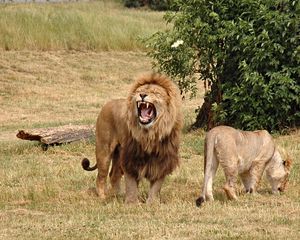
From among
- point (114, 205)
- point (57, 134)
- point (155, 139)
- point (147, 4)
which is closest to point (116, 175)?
point (114, 205)

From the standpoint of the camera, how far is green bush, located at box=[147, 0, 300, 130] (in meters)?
15.6

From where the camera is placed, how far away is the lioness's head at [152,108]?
9016 mm

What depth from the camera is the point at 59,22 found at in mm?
35188

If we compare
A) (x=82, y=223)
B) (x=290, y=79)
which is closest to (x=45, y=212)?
(x=82, y=223)

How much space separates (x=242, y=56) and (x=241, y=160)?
6.80 meters

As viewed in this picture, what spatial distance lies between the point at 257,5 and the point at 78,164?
533 centimetres

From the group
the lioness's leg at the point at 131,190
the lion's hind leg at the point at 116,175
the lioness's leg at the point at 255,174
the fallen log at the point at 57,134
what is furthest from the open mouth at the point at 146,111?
the fallen log at the point at 57,134

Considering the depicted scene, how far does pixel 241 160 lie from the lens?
31.8ft

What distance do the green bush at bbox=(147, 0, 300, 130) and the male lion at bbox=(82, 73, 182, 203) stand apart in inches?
249

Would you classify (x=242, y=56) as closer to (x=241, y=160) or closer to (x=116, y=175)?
(x=116, y=175)

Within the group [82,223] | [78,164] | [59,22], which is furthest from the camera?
[59,22]

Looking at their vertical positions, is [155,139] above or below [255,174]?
above

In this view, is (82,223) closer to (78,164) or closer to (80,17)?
(78,164)

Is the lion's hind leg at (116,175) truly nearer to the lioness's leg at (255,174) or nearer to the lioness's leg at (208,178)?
the lioness's leg at (208,178)
